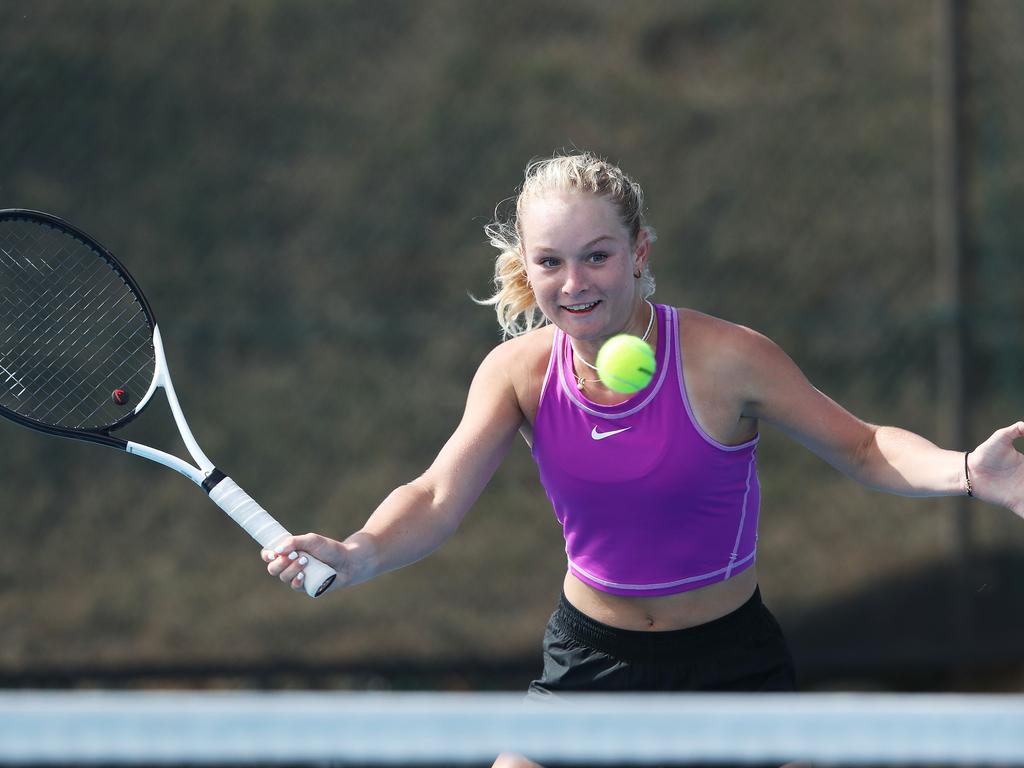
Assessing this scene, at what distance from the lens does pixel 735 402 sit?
2.74m

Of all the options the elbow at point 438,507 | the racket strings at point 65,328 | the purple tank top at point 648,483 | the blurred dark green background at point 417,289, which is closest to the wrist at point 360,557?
the elbow at point 438,507

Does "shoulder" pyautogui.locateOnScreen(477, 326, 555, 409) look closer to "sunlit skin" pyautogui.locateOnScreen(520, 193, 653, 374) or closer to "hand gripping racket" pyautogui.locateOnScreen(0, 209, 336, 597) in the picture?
"sunlit skin" pyautogui.locateOnScreen(520, 193, 653, 374)

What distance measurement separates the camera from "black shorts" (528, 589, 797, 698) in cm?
284

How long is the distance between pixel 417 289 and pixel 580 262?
2707 mm

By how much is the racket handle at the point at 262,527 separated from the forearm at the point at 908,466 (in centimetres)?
102

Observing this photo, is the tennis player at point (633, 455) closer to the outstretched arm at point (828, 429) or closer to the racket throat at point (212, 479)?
the outstretched arm at point (828, 429)

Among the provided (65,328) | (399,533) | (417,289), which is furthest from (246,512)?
(417,289)

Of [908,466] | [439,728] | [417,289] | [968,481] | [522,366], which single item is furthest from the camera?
[417,289]

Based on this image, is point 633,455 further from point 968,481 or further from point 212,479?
point 212,479

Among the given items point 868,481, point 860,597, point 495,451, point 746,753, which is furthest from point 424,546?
point 860,597

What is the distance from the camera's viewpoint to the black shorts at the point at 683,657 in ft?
9.32

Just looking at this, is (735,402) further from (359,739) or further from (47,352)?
(47,352)

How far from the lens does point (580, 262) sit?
267 cm

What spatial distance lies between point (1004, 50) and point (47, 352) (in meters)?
3.47
